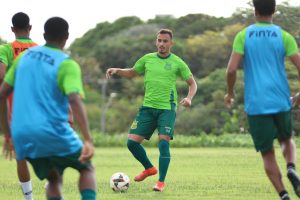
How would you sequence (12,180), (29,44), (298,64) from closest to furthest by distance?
(298,64)
(29,44)
(12,180)

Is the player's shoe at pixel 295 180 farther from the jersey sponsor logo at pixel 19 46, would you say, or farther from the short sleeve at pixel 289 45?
the jersey sponsor logo at pixel 19 46

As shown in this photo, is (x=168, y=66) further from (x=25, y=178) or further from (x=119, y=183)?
(x=25, y=178)

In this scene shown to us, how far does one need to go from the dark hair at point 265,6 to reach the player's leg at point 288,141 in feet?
3.46

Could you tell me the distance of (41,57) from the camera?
7.98 meters

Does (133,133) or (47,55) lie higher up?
(47,55)

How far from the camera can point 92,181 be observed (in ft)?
26.9

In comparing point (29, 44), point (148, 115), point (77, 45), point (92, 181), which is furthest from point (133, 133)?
point (77, 45)

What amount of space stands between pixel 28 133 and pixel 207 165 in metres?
11.6

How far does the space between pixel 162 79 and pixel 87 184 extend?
19.2 ft

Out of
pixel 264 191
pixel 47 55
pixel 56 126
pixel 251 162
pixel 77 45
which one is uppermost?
pixel 47 55

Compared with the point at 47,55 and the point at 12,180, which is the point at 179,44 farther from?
the point at 47,55

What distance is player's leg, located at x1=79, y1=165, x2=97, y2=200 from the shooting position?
26.8ft

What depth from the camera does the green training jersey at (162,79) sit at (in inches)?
544

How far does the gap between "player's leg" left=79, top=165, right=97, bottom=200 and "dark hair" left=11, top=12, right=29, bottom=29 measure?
335 cm
